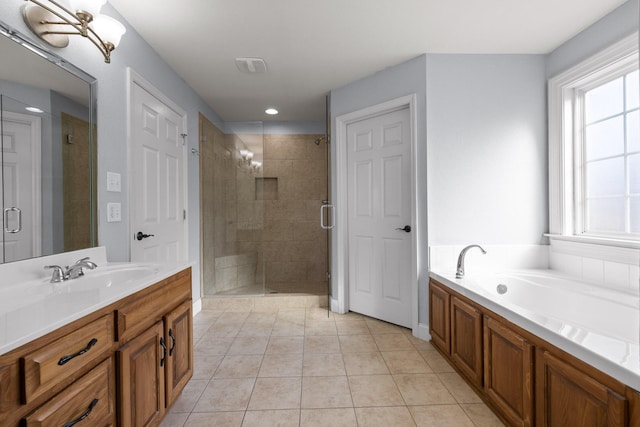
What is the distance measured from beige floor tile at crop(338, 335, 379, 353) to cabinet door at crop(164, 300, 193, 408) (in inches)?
46.8

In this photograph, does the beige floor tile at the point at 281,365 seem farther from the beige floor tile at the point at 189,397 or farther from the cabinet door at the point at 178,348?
the cabinet door at the point at 178,348

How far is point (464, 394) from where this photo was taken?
1.87 m

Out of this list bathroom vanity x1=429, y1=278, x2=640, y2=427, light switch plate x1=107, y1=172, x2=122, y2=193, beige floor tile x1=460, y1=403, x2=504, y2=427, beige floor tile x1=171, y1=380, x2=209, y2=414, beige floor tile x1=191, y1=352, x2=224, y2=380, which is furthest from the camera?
beige floor tile x1=191, y1=352, x2=224, y2=380

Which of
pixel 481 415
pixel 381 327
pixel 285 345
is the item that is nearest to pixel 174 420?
pixel 285 345

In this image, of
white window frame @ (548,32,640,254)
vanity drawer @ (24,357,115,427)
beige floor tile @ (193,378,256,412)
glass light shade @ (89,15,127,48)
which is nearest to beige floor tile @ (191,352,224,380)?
beige floor tile @ (193,378,256,412)

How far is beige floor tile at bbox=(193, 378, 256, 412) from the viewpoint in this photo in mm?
1770

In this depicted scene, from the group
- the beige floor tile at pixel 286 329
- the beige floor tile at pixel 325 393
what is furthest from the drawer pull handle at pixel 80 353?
the beige floor tile at pixel 286 329

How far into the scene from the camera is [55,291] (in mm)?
1220

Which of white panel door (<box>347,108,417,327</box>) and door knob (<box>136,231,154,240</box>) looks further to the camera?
white panel door (<box>347,108,417,327</box>)

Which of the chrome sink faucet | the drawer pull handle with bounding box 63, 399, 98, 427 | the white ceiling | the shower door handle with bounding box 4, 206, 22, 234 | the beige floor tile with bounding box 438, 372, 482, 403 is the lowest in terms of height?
the beige floor tile with bounding box 438, 372, 482, 403

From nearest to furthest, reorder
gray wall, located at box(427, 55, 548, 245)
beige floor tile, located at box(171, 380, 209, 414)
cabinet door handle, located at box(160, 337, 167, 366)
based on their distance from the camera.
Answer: cabinet door handle, located at box(160, 337, 167, 366), beige floor tile, located at box(171, 380, 209, 414), gray wall, located at box(427, 55, 548, 245)

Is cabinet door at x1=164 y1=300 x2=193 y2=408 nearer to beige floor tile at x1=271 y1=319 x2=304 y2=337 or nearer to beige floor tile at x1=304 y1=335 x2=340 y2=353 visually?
beige floor tile at x1=304 y1=335 x2=340 y2=353

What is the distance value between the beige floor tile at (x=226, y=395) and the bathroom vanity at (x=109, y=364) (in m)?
0.19

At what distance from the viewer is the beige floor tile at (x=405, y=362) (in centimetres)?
215
